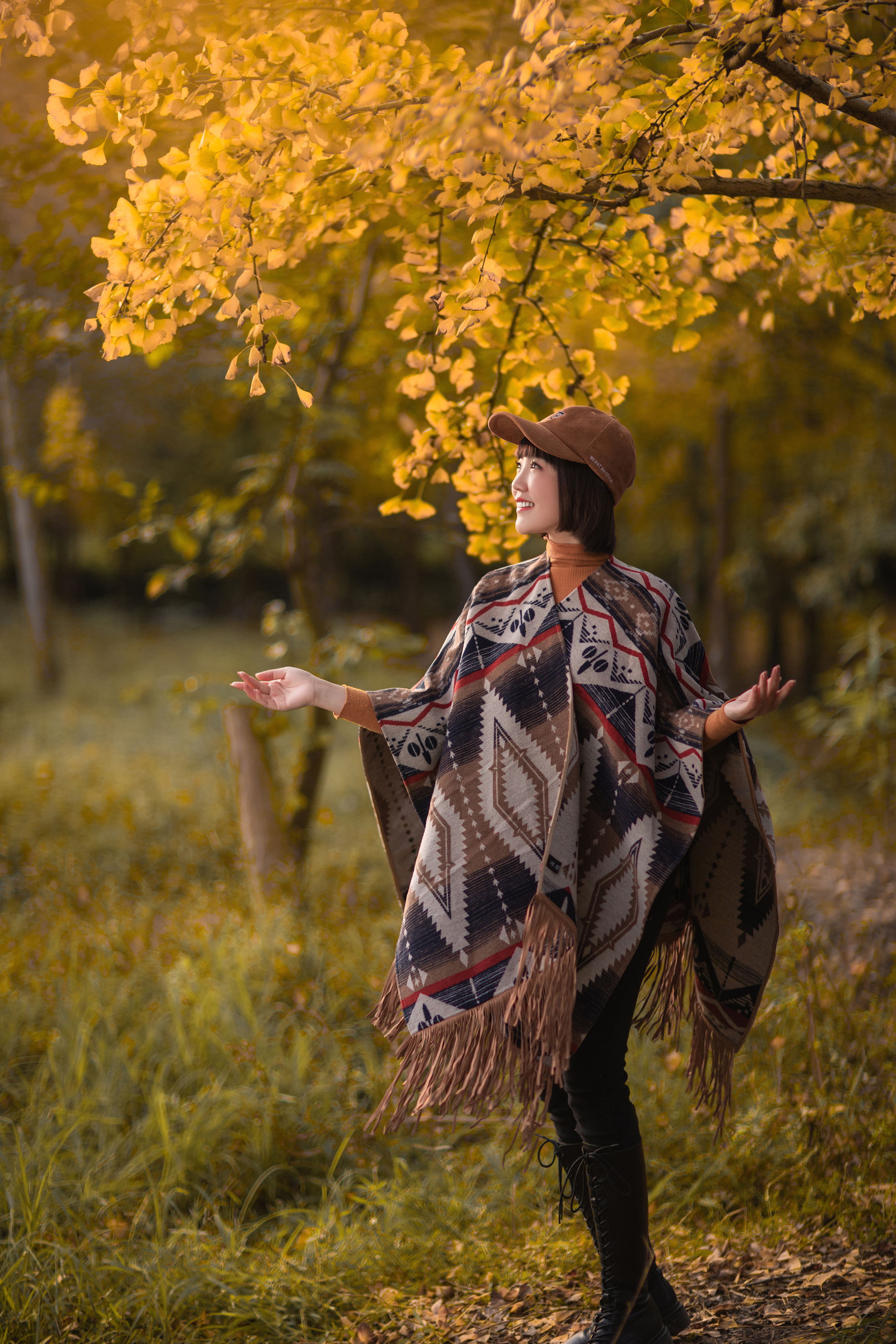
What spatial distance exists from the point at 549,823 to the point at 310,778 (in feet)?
10.3

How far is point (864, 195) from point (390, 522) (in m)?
3.03

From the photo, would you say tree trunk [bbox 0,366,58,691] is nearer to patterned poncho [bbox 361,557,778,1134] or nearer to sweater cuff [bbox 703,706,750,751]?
patterned poncho [bbox 361,557,778,1134]

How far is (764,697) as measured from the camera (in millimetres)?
1818

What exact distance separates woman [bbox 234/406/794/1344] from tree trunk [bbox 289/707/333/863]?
2586 millimetres

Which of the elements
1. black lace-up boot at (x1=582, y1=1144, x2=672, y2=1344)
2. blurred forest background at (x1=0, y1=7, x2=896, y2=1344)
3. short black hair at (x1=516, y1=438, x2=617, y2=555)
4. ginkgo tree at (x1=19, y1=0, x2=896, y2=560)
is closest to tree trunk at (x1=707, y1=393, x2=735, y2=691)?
blurred forest background at (x1=0, y1=7, x2=896, y2=1344)

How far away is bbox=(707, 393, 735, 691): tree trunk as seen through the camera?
10.1 metres

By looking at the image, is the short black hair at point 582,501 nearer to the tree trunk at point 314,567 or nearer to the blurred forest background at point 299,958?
the blurred forest background at point 299,958

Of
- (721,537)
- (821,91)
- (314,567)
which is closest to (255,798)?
(314,567)

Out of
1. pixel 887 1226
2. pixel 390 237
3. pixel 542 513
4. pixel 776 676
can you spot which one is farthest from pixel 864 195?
pixel 887 1226

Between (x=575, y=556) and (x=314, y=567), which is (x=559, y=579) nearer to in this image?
(x=575, y=556)

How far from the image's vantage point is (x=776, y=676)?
1812 millimetres

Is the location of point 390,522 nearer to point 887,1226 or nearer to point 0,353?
point 0,353

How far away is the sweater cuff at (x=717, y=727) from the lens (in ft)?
6.40

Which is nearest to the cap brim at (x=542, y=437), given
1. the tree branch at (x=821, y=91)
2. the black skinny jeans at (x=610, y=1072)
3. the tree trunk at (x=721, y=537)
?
the tree branch at (x=821, y=91)
